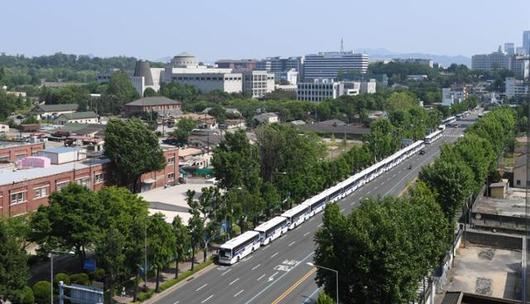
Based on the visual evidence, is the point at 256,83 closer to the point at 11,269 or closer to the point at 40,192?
the point at 40,192

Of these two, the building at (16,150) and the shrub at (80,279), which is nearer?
the shrub at (80,279)

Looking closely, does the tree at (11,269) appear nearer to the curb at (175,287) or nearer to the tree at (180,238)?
the curb at (175,287)

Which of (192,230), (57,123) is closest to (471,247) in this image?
(192,230)

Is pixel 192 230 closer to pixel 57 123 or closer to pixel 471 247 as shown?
pixel 471 247

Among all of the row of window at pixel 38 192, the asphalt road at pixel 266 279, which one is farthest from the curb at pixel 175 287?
the row of window at pixel 38 192

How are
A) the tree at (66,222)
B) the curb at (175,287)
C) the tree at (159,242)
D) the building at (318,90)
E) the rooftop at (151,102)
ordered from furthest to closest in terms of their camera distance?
the building at (318,90)
the rooftop at (151,102)
the tree at (66,222)
the curb at (175,287)
the tree at (159,242)

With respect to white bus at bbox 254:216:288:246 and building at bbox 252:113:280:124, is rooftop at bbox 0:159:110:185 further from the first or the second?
building at bbox 252:113:280:124

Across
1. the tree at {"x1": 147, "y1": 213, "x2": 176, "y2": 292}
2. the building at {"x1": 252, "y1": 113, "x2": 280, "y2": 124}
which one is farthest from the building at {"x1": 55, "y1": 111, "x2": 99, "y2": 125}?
the tree at {"x1": 147, "y1": 213, "x2": 176, "y2": 292}

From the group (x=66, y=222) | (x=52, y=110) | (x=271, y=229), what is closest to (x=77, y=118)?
(x=52, y=110)
